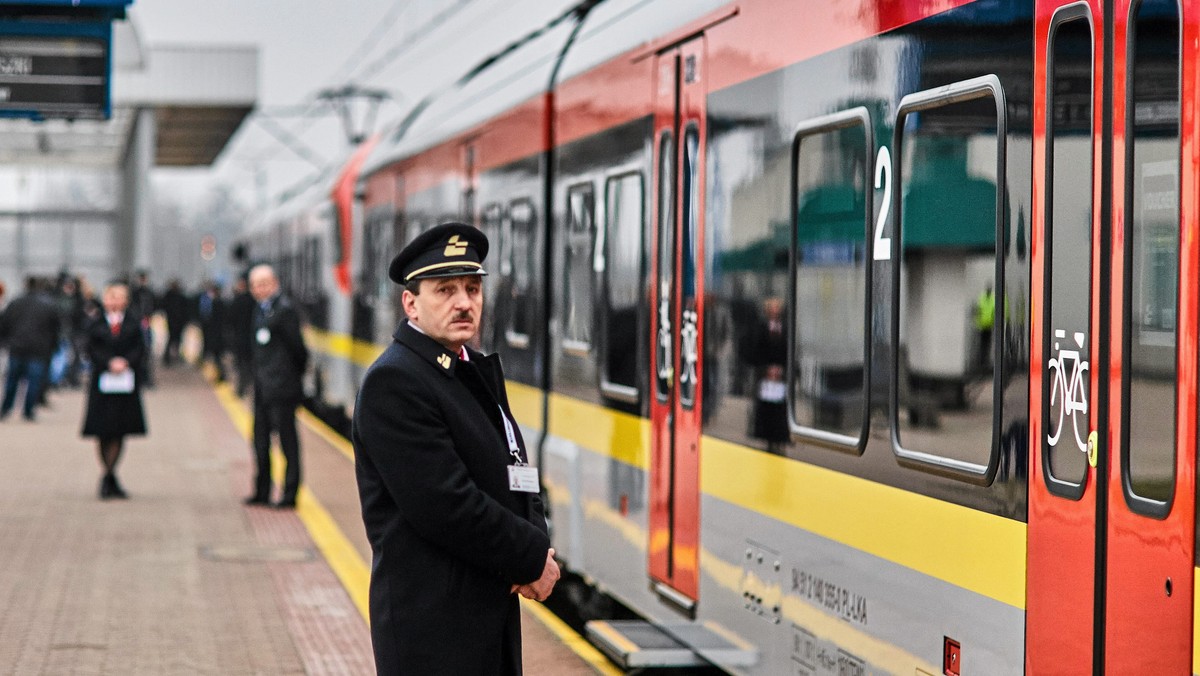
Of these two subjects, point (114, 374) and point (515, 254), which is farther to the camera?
point (114, 374)

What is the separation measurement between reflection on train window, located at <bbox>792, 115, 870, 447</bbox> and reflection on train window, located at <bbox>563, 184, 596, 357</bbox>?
2586mm

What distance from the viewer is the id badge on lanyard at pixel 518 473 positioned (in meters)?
4.04

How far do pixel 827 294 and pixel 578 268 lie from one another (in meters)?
3.41

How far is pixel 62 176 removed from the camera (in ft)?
132

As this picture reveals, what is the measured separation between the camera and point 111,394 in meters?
12.8

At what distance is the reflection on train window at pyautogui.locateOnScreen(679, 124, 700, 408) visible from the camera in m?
6.78

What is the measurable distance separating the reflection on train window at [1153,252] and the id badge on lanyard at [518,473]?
1.35 metres

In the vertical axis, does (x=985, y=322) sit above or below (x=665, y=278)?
below

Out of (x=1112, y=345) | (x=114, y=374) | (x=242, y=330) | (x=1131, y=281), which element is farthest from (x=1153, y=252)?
(x=242, y=330)

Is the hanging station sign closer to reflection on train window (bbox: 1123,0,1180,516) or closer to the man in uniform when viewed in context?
the man in uniform

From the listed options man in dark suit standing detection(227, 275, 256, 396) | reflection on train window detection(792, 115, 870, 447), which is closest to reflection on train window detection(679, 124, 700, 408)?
reflection on train window detection(792, 115, 870, 447)

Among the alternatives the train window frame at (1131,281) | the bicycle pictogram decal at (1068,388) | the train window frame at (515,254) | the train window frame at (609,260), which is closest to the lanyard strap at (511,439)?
the bicycle pictogram decal at (1068,388)

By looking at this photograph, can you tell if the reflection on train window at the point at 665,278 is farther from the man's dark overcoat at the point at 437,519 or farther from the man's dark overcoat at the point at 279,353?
the man's dark overcoat at the point at 279,353

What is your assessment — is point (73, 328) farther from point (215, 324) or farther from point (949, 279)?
point (949, 279)
